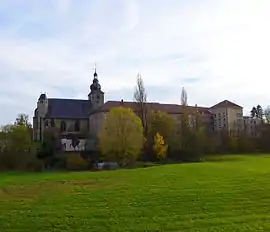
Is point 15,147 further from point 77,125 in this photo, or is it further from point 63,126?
point 77,125

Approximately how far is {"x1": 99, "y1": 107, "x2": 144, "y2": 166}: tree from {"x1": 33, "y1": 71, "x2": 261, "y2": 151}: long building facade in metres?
26.2

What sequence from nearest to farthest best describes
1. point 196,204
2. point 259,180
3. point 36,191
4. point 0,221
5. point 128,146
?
point 0,221 → point 196,204 → point 36,191 → point 259,180 → point 128,146

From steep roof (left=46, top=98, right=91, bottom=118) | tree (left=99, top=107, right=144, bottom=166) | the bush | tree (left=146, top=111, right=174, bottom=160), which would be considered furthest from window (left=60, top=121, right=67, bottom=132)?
the bush

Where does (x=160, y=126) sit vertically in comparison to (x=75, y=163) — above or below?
above

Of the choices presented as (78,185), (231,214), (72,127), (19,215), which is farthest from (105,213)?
(72,127)

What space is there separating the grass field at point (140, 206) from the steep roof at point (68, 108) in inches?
2920

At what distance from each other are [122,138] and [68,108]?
140ft

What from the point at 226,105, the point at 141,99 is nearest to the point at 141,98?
the point at 141,99

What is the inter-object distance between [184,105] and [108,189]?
63.6m

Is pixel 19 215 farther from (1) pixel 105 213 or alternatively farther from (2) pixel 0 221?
(1) pixel 105 213

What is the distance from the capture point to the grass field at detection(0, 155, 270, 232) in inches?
869

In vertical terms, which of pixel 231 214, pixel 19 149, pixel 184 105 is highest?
pixel 184 105

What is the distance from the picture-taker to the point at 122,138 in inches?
2990

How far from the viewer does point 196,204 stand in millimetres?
27219
